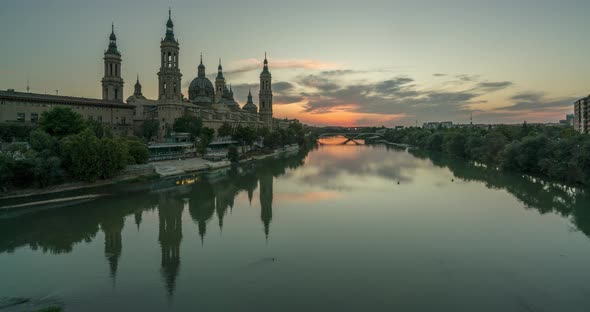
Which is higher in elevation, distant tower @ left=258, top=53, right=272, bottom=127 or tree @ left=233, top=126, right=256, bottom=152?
distant tower @ left=258, top=53, right=272, bottom=127

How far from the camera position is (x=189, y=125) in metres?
43.8

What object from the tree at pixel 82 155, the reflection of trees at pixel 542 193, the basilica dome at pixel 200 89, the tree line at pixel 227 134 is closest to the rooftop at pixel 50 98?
the tree line at pixel 227 134

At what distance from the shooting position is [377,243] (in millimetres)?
13250

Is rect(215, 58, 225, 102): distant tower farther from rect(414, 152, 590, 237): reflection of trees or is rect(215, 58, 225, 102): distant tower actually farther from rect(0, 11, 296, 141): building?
rect(414, 152, 590, 237): reflection of trees

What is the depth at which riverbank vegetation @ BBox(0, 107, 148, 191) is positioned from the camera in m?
20.6

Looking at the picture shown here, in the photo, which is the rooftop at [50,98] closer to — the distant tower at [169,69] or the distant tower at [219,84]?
the distant tower at [169,69]

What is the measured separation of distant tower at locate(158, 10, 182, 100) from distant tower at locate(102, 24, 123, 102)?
7271mm

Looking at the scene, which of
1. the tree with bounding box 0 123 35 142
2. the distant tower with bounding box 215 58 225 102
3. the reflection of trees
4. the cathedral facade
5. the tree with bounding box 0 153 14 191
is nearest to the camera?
the reflection of trees

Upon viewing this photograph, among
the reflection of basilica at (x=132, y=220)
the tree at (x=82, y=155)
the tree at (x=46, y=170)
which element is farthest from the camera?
the tree at (x=82, y=155)

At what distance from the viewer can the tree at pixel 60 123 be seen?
28516 millimetres

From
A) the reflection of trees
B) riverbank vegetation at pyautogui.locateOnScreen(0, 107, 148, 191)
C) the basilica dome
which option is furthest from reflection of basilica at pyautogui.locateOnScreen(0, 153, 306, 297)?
the basilica dome

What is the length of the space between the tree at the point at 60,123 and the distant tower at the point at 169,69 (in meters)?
18.7

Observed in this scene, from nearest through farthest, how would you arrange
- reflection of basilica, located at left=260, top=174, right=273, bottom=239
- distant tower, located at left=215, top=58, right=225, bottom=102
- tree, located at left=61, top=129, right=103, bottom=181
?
reflection of basilica, located at left=260, top=174, right=273, bottom=239, tree, located at left=61, top=129, right=103, bottom=181, distant tower, located at left=215, top=58, right=225, bottom=102

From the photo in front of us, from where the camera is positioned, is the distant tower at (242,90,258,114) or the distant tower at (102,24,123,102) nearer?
the distant tower at (102,24,123,102)
